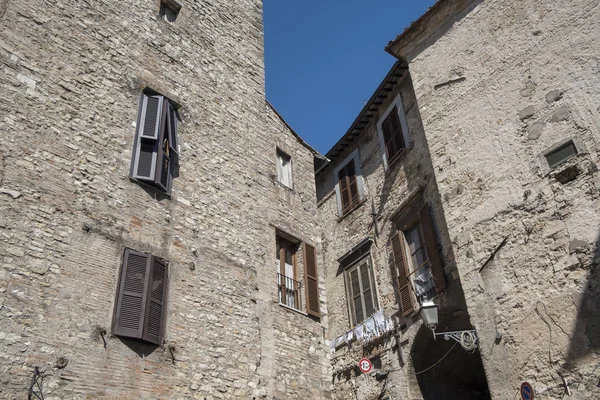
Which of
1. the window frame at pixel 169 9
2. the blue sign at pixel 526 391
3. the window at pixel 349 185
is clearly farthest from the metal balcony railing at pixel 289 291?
the window frame at pixel 169 9

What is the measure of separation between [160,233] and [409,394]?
506cm

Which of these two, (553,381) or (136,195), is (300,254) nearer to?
(136,195)

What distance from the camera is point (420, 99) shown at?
1028cm

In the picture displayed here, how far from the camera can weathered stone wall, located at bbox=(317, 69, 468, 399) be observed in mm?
Result: 9664

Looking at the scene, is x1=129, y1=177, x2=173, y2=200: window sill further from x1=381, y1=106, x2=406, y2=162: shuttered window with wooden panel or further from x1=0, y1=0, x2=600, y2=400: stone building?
x1=381, y1=106, x2=406, y2=162: shuttered window with wooden panel

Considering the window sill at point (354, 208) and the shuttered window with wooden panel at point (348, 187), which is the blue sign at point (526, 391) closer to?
the window sill at point (354, 208)

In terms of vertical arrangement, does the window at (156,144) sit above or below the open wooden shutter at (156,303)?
above

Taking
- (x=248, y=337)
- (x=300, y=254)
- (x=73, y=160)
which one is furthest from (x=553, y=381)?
(x=73, y=160)

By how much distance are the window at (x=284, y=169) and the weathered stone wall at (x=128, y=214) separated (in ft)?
1.52

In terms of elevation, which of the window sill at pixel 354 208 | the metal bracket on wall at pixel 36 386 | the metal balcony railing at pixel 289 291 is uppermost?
the window sill at pixel 354 208

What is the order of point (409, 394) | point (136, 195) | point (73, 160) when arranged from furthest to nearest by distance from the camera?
point (409, 394)
point (136, 195)
point (73, 160)

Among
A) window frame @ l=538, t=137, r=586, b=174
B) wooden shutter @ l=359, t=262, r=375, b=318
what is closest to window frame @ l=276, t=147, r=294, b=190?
wooden shutter @ l=359, t=262, r=375, b=318

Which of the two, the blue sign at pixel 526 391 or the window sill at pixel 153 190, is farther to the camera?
the window sill at pixel 153 190

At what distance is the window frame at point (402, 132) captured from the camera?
1119 centimetres
